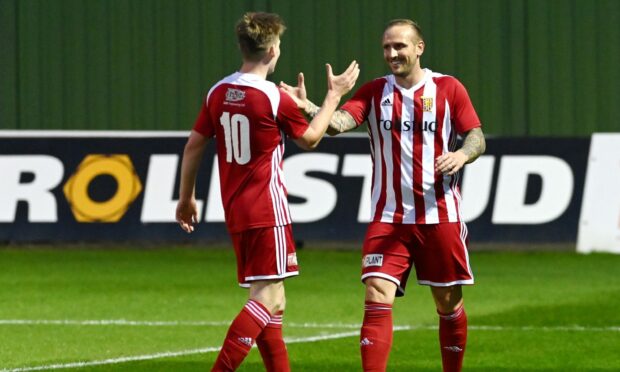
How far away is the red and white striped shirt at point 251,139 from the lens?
760 cm

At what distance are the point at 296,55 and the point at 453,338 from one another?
11.5 metres

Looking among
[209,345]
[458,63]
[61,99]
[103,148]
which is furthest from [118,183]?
[209,345]

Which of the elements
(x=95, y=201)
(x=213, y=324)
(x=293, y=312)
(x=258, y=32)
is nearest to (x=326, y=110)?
(x=258, y=32)

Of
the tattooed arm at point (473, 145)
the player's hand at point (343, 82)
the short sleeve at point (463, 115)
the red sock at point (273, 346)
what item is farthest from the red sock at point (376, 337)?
the player's hand at point (343, 82)

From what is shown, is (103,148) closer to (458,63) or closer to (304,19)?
(304,19)

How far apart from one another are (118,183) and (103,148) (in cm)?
47

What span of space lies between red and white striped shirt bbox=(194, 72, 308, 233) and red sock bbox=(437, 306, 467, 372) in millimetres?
1224

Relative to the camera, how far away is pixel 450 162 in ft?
25.8

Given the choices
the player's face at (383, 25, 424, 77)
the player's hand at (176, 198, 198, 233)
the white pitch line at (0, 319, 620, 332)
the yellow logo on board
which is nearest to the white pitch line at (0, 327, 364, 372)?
the white pitch line at (0, 319, 620, 332)

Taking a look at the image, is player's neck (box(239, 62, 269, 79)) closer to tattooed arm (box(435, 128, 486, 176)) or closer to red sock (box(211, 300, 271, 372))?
tattooed arm (box(435, 128, 486, 176))

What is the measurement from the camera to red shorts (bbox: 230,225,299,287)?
766 centimetres

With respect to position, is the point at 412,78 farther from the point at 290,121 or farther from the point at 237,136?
the point at 237,136

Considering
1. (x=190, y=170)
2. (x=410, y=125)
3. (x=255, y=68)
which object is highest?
(x=255, y=68)

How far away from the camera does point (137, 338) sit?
36.2 ft
